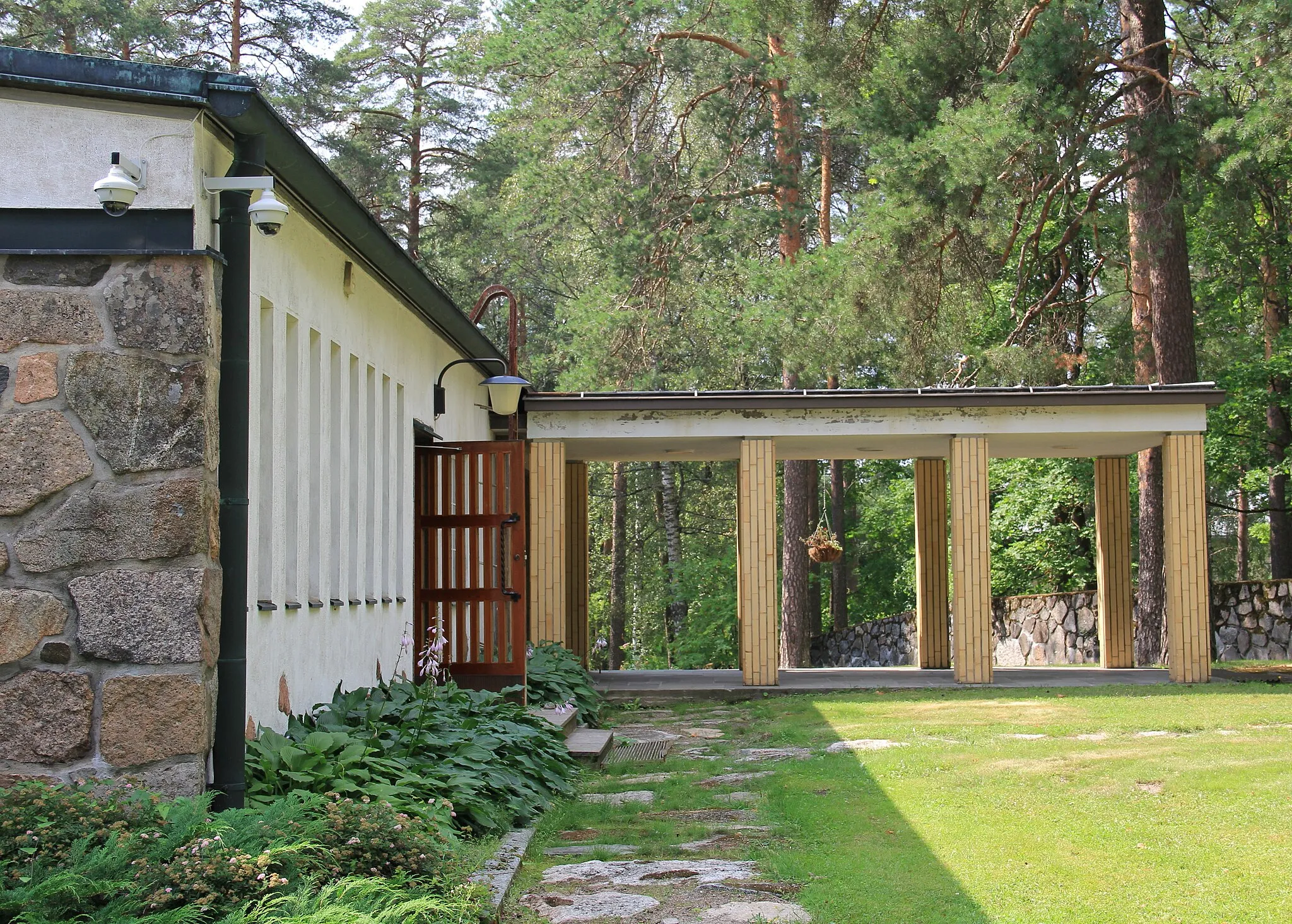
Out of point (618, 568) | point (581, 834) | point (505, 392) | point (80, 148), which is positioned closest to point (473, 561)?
point (505, 392)

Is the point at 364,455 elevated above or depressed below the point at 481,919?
above

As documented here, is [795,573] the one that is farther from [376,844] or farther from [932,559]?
[376,844]

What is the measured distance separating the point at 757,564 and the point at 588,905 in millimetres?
8907

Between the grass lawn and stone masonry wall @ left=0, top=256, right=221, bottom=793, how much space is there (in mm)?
1732

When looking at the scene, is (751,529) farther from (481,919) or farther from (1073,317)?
(481,919)

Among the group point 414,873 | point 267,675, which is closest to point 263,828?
point 414,873

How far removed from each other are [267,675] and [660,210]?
15.1m

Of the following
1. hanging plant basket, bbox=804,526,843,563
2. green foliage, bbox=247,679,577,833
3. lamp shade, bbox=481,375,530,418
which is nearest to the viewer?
green foliage, bbox=247,679,577,833

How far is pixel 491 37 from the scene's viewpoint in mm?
19812

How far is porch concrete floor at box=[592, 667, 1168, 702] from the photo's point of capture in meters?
14.0

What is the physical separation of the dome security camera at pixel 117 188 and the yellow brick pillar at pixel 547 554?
898 cm

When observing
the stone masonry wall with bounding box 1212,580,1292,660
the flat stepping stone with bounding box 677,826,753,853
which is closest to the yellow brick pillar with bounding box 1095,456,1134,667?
the stone masonry wall with bounding box 1212,580,1292,660

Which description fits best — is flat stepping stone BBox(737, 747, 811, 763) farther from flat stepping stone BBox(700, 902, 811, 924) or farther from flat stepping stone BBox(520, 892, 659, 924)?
flat stepping stone BBox(700, 902, 811, 924)

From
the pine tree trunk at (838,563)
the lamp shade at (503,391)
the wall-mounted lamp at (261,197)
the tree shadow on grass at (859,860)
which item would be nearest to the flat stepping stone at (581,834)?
the tree shadow on grass at (859,860)
